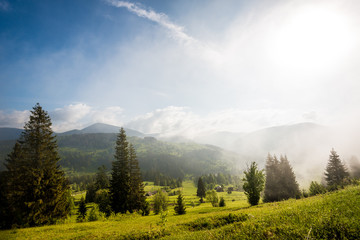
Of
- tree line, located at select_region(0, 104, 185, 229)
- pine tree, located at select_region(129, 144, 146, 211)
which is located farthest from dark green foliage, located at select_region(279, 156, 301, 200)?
tree line, located at select_region(0, 104, 185, 229)

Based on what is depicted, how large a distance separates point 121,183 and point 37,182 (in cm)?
1625

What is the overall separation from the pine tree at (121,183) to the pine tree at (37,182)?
10049 millimetres

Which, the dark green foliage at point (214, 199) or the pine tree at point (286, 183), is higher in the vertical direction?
the pine tree at point (286, 183)

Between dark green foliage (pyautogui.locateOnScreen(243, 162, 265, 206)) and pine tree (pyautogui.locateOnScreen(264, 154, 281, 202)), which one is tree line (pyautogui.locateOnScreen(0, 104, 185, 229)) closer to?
dark green foliage (pyautogui.locateOnScreen(243, 162, 265, 206))

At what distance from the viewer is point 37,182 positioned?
25578 mm

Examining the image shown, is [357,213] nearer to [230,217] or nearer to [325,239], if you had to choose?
[325,239]

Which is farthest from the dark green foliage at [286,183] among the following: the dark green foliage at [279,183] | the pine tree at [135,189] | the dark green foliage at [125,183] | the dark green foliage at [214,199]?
the dark green foliage at [125,183]

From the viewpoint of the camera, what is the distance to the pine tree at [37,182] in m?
24.5

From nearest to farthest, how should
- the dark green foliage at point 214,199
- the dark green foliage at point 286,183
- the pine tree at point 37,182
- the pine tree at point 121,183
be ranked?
1. the pine tree at point 37,182
2. the pine tree at point 121,183
3. the dark green foliage at point 286,183
4. the dark green foliage at point 214,199

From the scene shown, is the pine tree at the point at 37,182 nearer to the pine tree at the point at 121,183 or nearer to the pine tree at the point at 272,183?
the pine tree at the point at 121,183

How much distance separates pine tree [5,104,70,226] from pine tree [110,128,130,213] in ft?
33.0

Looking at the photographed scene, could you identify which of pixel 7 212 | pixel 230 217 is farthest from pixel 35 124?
pixel 230 217

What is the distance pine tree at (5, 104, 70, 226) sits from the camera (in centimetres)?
2447

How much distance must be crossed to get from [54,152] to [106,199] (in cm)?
1786
